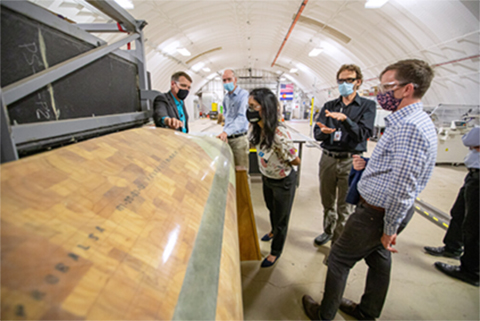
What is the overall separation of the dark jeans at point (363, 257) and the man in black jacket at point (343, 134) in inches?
29.3

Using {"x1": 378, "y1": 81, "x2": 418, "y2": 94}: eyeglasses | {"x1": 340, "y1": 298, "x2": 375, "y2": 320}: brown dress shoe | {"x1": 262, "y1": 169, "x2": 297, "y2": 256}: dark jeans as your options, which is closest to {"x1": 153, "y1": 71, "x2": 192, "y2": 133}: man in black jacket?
{"x1": 262, "y1": 169, "x2": 297, "y2": 256}: dark jeans

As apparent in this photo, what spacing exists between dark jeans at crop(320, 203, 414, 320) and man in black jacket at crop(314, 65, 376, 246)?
2.44 feet

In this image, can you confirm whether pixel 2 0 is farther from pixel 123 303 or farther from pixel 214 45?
pixel 214 45

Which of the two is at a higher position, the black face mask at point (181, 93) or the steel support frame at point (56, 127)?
the black face mask at point (181, 93)

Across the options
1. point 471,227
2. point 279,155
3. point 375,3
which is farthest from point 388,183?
→ point 375,3

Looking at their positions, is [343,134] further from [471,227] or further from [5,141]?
[5,141]

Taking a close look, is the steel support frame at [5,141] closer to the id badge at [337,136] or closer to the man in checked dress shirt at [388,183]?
the man in checked dress shirt at [388,183]

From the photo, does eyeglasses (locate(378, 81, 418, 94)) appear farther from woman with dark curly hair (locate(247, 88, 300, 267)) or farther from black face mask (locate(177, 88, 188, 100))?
black face mask (locate(177, 88, 188, 100))

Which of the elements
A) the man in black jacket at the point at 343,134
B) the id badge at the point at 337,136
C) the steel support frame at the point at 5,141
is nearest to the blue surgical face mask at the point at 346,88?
the man in black jacket at the point at 343,134

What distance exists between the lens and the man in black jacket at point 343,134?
79.4 inches

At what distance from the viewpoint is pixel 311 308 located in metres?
1.61

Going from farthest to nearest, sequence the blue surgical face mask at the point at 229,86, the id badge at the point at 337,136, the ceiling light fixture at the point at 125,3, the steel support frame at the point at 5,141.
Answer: the ceiling light fixture at the point at 125,3, the blue surgical face mask at the point at 229,86, the id badge at the point at 337,136, the steel support frame at the point at 5,141

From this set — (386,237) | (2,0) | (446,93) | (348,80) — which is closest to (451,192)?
(348,80)

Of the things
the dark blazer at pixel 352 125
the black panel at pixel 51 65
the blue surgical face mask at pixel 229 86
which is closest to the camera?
the black panel at pixel 51 65
